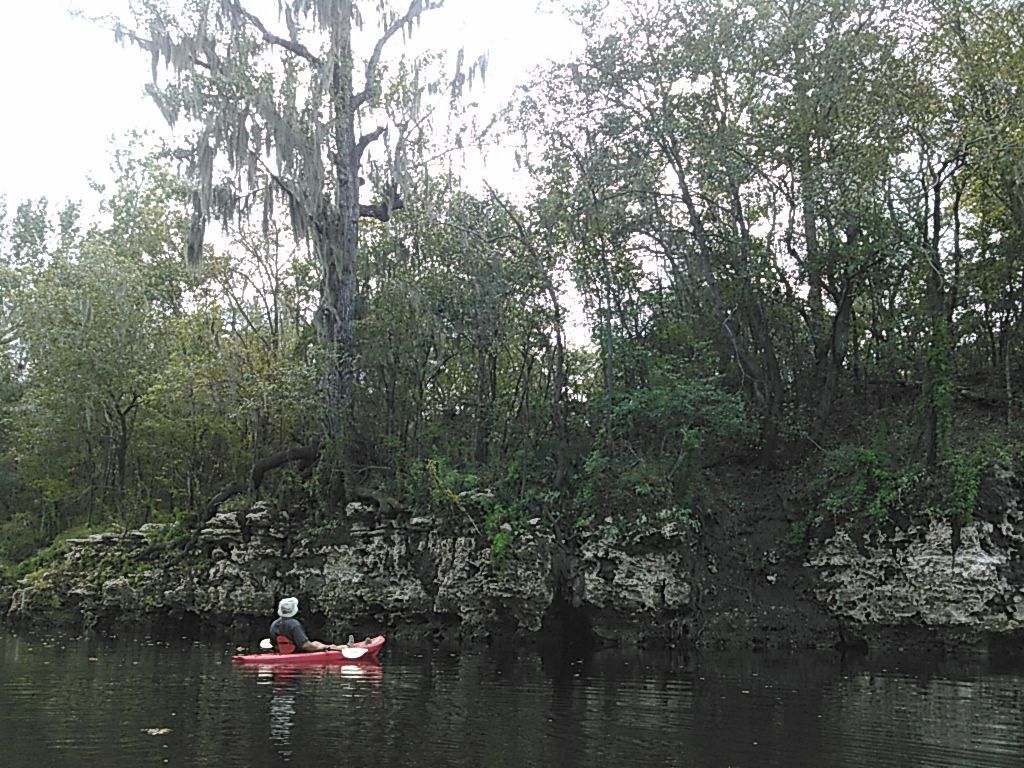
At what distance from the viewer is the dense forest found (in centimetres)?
1694

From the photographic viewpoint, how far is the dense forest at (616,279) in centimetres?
1694

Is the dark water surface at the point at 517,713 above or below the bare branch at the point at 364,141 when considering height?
below

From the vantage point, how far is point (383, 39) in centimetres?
2184

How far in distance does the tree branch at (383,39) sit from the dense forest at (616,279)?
0.33ft

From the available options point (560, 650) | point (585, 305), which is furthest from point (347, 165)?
point (560, 650)

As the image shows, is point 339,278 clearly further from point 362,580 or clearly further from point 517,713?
point 517,713

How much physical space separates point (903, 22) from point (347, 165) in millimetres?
12293

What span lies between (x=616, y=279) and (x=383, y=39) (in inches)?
314

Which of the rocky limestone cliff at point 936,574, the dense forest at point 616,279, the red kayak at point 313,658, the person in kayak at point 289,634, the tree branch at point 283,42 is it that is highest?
the tree branch at point 283,42

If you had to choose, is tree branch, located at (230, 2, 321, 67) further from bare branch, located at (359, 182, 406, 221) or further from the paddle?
the paddle

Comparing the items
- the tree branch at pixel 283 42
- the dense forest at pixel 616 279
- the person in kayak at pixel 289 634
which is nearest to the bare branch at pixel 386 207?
the dense forest at pixel 616 279

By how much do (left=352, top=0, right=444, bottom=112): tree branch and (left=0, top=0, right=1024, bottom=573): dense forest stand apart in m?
0.10

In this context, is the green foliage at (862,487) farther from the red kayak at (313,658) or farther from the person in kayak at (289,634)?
the person in kayak at (289,634)

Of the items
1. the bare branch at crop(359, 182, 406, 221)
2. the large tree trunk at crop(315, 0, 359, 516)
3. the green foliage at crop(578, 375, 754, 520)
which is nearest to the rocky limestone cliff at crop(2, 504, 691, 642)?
the green foliage at crop(578, 375, 754, 520)
